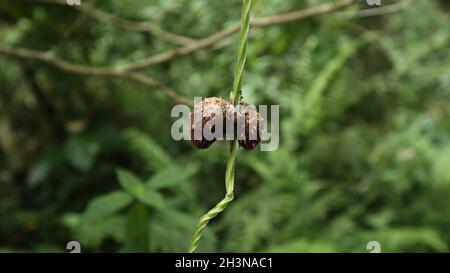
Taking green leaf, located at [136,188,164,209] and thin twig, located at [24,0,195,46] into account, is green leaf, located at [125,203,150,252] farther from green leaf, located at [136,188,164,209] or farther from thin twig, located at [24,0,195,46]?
thin twig, located at [24,0,195,46]

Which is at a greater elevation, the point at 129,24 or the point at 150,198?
the point at 129,24

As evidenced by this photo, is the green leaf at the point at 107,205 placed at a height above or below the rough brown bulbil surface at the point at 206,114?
above

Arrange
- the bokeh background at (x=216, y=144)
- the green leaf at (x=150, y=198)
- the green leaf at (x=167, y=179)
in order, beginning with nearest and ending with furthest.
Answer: the green leaf at (x=150, y=198), the green leaf at (x=167, y=179), the bokeh background at (x=216, y=144)

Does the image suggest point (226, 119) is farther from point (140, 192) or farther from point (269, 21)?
point (269, 21)

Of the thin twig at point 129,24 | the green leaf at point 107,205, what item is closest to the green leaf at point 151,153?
the thin twig at point 129,24

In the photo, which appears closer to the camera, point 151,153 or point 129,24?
point 129,24

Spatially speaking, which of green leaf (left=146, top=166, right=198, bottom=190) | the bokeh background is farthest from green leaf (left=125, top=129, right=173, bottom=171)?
green leaf (left=146, top=166, right=198, bottom=190)

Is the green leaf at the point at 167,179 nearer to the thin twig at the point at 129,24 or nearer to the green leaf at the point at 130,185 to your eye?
the green leaf at the point at 130,185

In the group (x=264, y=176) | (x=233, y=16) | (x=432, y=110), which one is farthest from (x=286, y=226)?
(x=432, y=110)

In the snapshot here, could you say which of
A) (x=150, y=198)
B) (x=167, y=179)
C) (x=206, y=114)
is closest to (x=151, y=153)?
(x=167, y=179)
